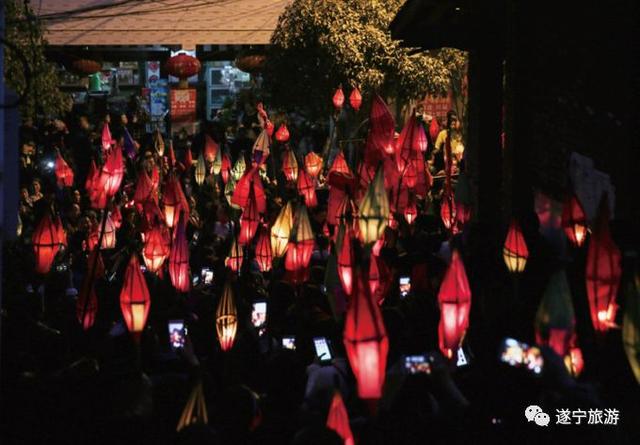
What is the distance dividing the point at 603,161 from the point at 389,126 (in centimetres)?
372

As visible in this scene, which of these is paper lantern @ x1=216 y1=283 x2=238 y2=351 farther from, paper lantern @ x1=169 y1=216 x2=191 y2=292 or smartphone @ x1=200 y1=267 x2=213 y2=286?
smartphone @ x1=200 y1=267 x2=213 y2=286

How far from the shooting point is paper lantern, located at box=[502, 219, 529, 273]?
9.66 metres

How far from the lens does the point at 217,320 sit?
866 centimetres

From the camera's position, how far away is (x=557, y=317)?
22.1 ft

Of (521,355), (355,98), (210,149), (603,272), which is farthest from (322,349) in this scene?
(355,98)

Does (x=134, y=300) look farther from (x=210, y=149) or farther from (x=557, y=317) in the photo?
(x=210, y=149)

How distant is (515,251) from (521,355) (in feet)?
10.3

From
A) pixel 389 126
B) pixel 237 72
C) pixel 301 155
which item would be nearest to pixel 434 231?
pixel 389 126

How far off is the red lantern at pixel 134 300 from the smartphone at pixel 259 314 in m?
0.96

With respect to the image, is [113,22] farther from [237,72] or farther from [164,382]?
[164,382]

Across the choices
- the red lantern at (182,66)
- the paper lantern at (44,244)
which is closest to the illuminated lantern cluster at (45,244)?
the paper lantern at (44,244)

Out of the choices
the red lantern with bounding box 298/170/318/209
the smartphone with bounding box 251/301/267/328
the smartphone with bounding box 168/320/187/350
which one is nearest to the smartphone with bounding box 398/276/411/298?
the smartphone with bounding box 251/301/267/328

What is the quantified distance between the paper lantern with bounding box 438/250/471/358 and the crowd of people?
0.21 meters

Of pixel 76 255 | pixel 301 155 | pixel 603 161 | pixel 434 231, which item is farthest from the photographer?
pixel 301 155
